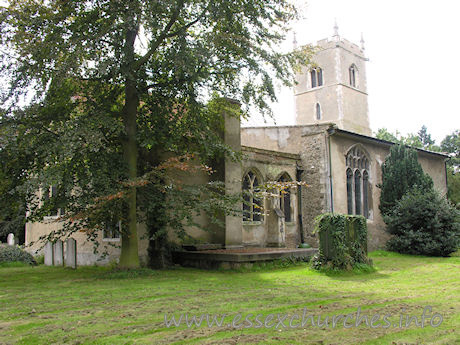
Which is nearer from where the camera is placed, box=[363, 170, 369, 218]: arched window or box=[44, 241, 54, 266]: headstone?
box=[44, 241, 54, 266]: headstone

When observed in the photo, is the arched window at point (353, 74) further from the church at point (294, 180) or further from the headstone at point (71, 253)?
the headstone at point (71, 253)

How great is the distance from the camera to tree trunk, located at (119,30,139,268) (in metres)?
12.3

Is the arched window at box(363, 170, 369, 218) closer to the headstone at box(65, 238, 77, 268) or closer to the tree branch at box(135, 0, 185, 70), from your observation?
the tree branch at box(135, 0, 185, 70)

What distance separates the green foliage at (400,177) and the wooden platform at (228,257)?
7917 millimetres

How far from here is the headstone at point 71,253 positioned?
51.8 ft

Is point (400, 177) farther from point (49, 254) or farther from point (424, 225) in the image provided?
point (49, 254)

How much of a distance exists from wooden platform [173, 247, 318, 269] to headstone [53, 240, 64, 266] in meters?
5.07

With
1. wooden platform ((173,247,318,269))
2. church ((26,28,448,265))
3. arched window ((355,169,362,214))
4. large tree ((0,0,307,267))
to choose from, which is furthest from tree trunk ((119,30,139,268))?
arched window ((355,169,362,214))

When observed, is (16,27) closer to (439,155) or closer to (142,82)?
(142,82)

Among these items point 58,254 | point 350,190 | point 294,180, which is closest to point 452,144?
point 350,190

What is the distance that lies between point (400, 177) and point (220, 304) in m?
16.3

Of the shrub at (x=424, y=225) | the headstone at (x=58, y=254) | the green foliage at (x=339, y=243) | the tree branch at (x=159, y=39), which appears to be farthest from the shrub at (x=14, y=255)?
the shrub at (x=424, y=225)

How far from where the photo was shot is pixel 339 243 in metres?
11.9

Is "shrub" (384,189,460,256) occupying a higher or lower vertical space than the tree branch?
lower
